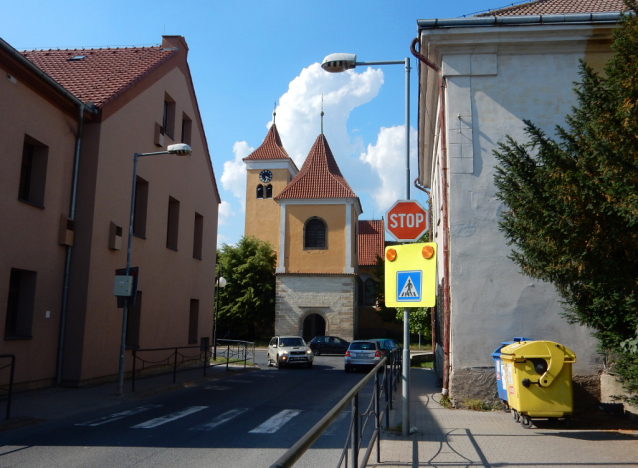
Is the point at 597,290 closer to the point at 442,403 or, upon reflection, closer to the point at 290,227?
the point at 442,403

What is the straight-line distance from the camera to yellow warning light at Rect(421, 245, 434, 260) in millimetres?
8502

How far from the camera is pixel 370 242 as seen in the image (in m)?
60.7

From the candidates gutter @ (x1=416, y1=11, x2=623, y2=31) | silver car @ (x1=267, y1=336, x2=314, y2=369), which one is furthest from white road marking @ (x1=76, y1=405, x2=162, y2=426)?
silver car @ (x1=267, y1=336, x2=314, y2=369)

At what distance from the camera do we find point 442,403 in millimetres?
12188

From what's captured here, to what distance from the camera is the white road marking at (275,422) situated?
9656mm

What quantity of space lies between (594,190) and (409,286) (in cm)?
280

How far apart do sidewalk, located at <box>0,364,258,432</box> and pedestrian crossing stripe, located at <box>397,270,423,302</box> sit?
661 centimetres

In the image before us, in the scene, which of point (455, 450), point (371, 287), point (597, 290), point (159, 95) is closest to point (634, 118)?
point (597, 290)

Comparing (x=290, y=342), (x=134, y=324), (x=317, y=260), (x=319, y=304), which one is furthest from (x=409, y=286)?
(x=317, y=260)

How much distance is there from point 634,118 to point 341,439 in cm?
591

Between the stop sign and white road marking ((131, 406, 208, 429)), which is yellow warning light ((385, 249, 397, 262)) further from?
white road marking ((131, 406, 208, 429))

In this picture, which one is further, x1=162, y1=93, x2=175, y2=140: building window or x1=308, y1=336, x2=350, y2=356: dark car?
x1=308, y1=336, x2=350, y2=356: dark car

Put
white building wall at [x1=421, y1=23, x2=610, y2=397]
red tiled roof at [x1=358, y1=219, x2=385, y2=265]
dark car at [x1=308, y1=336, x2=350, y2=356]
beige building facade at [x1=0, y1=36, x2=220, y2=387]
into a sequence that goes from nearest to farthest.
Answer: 1. white building wall at [x1=421, y1=23, x2=610, y2=397]
2. beige building facade at [x1=0, y1=36, x2=220, y2=387]
3. dark car at [x1=308, y1=336, x2=350, y2=356]
4. red tiled roof at [x1=358, y1=219, x2=385, y2=265]

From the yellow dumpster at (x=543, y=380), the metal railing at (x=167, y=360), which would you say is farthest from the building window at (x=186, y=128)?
the yellow dumpster at (x=543, y=380)
